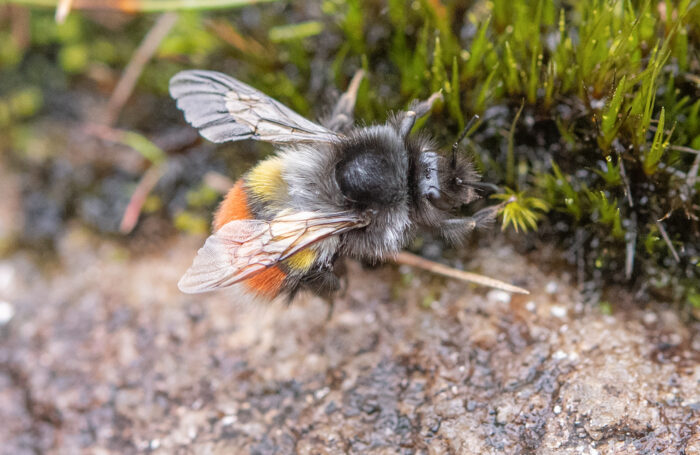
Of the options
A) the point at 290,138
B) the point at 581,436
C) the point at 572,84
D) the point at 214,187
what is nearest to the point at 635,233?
the point at 572,84

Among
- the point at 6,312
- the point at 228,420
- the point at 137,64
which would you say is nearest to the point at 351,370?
the point at 228,420

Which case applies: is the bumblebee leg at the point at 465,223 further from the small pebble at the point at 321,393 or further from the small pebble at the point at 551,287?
the small pebble at the point at 321,393

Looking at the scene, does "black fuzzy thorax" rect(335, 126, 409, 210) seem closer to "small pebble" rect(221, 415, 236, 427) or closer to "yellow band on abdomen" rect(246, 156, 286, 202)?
"yellow band on abdomen" rect(246, 156, 286, 202)

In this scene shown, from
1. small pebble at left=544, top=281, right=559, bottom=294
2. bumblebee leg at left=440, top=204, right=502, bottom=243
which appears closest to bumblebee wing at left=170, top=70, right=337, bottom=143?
bumblebee leg at left=440, top=204, right=502, bottom=243

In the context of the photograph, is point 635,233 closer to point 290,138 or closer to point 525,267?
point 525,267

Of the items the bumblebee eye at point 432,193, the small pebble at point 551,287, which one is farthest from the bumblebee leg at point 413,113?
the small pebble at point 551,287

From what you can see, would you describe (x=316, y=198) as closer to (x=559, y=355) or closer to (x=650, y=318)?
(x=559, y=355)
